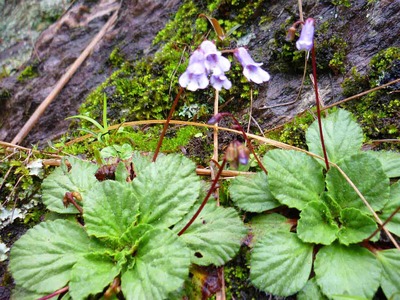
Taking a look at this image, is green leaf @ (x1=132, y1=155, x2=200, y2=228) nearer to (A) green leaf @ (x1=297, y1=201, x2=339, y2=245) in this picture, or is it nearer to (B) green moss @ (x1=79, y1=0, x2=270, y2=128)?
(A) green leaf @ (x1=297, y1=201, x2=339, y2=245)

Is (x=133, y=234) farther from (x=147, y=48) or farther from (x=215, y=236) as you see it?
(x=147, y=48)

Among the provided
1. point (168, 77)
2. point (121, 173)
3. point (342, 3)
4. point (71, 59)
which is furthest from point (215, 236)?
point (71, 59)

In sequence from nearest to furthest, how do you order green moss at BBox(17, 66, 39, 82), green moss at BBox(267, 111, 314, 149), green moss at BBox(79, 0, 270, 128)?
green moss at BBox(267, 111, 314, 149), green moss at BBox(79, 0, 270, 128), green moss at BBox(17, 66, 39, 82)

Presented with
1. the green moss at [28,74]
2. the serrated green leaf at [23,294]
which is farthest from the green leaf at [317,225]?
the green moss at [28,74]

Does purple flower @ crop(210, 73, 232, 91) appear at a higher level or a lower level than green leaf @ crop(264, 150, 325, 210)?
higher

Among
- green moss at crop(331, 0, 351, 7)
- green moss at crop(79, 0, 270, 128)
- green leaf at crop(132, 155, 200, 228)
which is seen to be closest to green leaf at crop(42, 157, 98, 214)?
green leaf at crop(132, 155, 200, 228)

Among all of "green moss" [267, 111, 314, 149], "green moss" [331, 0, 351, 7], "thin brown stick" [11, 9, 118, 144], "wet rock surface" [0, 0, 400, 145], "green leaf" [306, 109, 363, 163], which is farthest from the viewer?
"thin brown stick" [11, 9, 118, 144]

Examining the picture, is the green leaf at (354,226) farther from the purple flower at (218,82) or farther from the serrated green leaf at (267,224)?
the purple flower at (218,82)

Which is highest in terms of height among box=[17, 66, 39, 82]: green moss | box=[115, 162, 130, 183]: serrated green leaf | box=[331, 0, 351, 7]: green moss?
box=[17, 66, 39, 82]: green moss
